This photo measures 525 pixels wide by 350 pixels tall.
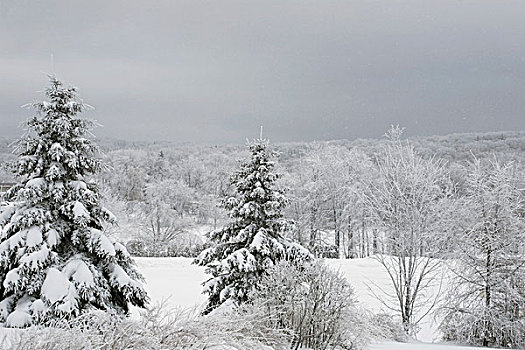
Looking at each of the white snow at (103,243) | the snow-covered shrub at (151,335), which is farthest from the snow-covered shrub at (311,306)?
the white snow at (103,243)

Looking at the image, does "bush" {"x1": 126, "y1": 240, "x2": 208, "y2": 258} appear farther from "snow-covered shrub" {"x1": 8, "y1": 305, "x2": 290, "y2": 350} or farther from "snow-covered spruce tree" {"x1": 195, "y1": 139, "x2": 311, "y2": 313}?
"snow-covered shrub" {"x1": 8, "y1": 305, "x2": 290, "y2": 350}

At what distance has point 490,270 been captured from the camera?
15.8m

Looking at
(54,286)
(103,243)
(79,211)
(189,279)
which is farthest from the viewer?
(189,279)

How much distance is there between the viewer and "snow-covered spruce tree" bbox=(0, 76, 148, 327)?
31.1 feet

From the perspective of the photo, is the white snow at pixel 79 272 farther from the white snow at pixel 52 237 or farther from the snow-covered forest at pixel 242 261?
the white snow at pixel 52 237

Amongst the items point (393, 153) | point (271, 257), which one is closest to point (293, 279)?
point (271, 257)

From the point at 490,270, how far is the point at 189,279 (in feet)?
52.8

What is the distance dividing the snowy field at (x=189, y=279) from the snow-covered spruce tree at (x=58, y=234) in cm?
1132

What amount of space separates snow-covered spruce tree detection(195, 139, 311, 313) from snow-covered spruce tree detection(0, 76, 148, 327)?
8.22ft

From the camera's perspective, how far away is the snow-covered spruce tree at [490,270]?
15.4 metres

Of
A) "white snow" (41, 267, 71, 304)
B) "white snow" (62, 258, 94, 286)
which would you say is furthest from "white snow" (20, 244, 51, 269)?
"white snow" (62, 258, 94, 286)

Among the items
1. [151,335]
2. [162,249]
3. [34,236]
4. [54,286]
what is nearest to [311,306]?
[151,335]

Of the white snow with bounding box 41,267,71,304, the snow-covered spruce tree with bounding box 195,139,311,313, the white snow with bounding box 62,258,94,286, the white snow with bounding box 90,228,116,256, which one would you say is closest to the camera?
the white snow with bounding box 41,267,71,304

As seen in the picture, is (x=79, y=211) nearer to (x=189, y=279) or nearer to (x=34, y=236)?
(x=34, y=236)
